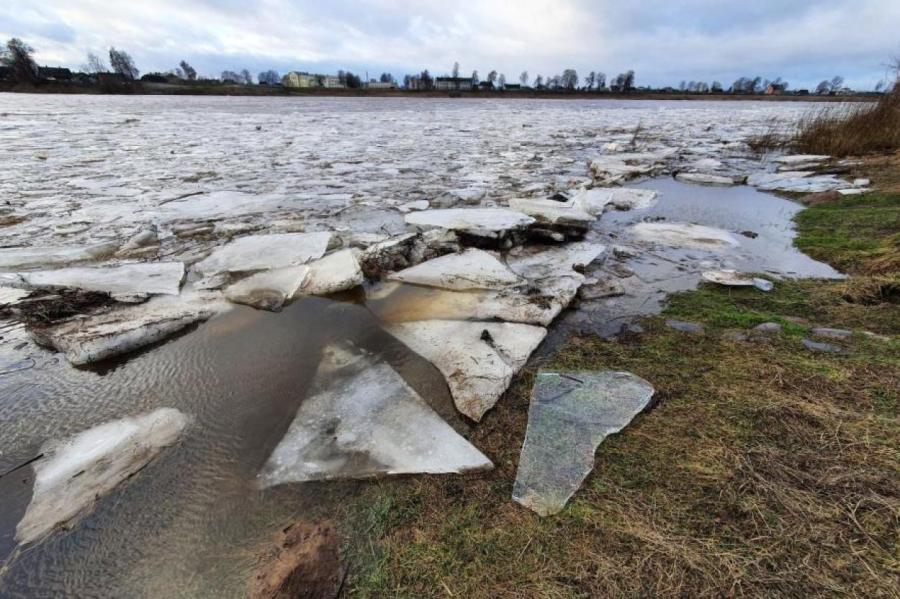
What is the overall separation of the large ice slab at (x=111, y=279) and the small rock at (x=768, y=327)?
10.7ft

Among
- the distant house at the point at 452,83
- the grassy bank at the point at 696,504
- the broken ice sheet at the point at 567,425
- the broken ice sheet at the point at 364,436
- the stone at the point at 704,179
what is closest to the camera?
the grassy bank at the point at 696,504

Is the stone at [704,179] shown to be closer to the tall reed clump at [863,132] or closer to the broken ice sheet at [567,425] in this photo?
the tall reed clump at [863,132]

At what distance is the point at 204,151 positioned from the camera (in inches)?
303

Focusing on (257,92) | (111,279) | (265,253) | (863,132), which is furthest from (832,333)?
Answer: (257,92)

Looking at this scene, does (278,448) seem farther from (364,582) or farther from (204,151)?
(204,151)

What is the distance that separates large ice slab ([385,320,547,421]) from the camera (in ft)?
5.49

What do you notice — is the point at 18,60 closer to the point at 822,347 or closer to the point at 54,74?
the point at 54,74

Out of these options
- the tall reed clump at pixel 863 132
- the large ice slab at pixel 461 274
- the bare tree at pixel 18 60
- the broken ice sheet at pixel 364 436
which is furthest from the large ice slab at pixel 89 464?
the bare tree at pixel 18 60

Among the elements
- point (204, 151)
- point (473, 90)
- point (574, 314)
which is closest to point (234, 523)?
point (574, 314)

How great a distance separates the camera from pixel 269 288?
250 centimetres

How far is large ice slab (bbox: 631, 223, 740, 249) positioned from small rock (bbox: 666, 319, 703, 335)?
1.49 meters

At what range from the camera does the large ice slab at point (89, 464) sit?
1.18m

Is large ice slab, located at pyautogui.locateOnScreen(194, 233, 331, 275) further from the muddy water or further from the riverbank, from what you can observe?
the riverbank

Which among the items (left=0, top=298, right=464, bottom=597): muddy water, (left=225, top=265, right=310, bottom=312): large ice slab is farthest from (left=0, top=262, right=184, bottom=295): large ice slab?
(left=0, top=298, right=464, bottom=597): muddy water
